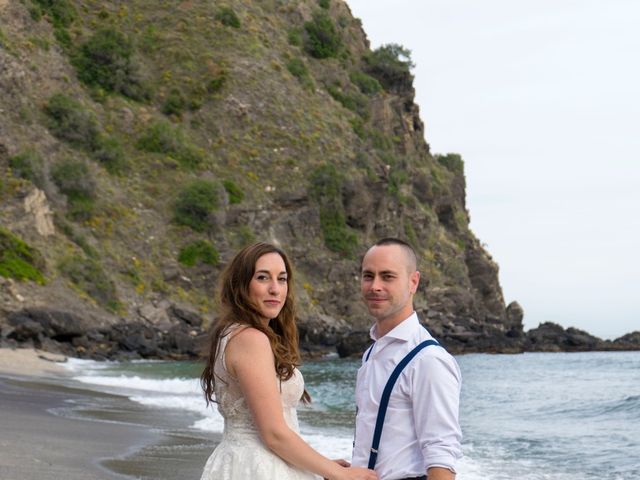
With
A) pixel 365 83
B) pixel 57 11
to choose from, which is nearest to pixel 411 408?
pixel 57 11

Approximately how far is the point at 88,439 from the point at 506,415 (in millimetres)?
18140

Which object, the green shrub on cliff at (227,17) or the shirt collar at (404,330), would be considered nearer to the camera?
the shirt collar at (404,330)

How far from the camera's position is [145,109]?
76.9 m

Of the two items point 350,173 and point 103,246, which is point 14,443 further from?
point 350,173

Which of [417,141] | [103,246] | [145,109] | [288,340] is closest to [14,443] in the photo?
[288,340]

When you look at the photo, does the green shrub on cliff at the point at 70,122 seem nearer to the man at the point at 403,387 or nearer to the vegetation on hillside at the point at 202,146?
the vegetation on hillside at the point at 202,146

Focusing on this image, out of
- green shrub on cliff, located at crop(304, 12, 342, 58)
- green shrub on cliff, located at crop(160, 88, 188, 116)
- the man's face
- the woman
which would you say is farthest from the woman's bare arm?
Result: green shrub on cliff, located at crop(304, 12, 342, 58)

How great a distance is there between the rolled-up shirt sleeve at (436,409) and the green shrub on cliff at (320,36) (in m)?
92.4

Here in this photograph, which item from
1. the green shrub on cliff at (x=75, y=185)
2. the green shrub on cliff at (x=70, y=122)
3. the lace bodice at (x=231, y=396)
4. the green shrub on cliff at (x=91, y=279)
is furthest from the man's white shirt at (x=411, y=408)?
the green shrub on cliff at (x=70, y=122)

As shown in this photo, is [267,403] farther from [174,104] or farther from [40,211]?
[174,104]

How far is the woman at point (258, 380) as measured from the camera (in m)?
4.10

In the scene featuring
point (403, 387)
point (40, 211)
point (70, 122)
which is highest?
point (70, 122)

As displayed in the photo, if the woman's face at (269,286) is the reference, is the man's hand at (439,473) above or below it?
below

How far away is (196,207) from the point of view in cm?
6725
